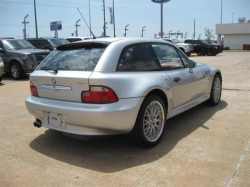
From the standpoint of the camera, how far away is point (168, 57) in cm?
466

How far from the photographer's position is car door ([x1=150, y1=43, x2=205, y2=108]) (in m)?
4.39

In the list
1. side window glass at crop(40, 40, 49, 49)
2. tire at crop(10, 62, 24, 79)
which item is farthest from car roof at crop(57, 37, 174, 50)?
side window glass at crop(40, 40, 49, 49)

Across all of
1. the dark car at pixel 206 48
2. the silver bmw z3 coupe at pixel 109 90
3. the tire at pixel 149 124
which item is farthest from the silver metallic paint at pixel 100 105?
the dark car at pixel 206 48

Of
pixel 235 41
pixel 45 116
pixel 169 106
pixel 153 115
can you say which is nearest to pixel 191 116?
pixel 169 106

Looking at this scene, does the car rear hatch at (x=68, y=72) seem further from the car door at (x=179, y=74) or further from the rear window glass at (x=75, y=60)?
the car door at (x=179, y=74)

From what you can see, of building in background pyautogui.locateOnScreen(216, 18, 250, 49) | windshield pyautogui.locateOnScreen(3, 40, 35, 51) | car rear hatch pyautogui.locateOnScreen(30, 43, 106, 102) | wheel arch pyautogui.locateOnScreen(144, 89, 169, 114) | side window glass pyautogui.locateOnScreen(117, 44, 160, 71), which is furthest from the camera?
building in background pyautogui.locateOnScreen(216, 18, 250, 49)

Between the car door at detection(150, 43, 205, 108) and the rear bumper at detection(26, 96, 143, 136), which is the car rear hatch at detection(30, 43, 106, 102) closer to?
the rear bumper at detection(26, 96, 143, 136)

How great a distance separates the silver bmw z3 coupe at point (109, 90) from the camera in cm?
339

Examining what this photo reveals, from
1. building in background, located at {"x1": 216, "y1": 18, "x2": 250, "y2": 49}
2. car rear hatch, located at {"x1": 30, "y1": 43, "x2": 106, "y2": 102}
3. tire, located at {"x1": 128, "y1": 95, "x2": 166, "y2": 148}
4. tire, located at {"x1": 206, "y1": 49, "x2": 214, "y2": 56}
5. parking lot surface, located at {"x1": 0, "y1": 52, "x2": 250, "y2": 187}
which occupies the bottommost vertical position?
parking lot surface, located at {"x1": 0, "y1": 52, "x2": 250, "y2": 187}

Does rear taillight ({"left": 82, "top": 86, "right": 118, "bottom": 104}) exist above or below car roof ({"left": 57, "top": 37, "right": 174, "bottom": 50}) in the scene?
below

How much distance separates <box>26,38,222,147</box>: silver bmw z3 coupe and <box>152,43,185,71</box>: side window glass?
3cm

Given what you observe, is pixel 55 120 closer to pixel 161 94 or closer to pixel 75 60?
pixel 75 60

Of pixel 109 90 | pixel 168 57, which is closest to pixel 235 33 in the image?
pixel 168 57

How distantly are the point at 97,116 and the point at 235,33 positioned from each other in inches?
2244
